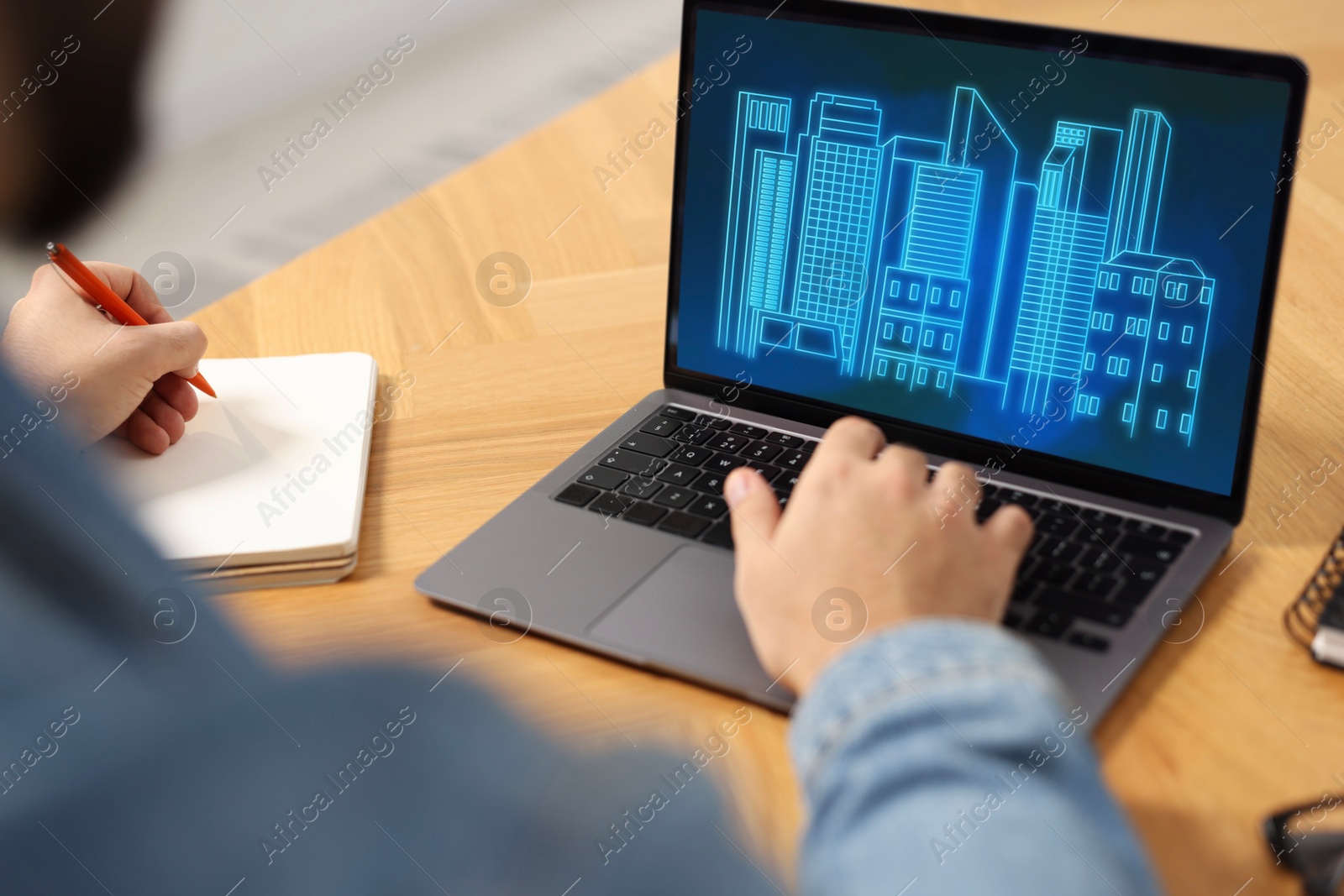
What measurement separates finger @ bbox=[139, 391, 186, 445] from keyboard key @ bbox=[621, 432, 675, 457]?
321mm

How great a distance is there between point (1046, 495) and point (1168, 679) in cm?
14

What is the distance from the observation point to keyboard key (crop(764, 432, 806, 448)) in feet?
2.51

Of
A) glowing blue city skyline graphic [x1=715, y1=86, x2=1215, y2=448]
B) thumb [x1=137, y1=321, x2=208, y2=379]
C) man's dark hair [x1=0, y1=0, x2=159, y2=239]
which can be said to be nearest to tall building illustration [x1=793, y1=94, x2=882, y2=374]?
glowing blue city skyline graphic [x1=715, y1=86, x2=1215, y2=448]

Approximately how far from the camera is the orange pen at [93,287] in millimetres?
787

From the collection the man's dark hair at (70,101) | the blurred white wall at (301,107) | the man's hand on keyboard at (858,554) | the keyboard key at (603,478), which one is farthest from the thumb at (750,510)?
the man's dark hair at (70,101)

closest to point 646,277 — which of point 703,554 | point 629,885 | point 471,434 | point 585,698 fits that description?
point 471,434

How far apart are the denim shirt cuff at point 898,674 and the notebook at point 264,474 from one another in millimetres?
362

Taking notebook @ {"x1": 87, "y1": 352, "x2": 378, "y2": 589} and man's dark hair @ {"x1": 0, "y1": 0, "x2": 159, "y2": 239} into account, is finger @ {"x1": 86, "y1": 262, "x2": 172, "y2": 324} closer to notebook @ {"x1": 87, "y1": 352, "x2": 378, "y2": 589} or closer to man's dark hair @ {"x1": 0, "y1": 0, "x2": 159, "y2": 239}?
notebook @ {"x1": 87, "y1": 352, "x2": 378, "y2": 589}

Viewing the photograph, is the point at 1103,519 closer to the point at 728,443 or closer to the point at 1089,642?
the point at 1089,642

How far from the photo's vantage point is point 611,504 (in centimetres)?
73

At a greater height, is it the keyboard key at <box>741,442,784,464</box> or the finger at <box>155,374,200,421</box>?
the keyboard key at <box>741,442,784,464</box>

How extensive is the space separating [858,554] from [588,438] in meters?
0.32

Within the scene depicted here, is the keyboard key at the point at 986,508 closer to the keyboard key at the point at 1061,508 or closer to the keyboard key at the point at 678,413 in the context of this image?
the keyboard key at the point at 1061,508

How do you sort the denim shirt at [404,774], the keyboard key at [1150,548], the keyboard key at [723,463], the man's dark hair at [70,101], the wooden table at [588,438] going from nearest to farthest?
the denim shirt at [404,774]
the wooden table at [588,438]
the keyboard key at [1150,548]
the keyboard key at [723,463]
the man's dark hair at [70,101]
